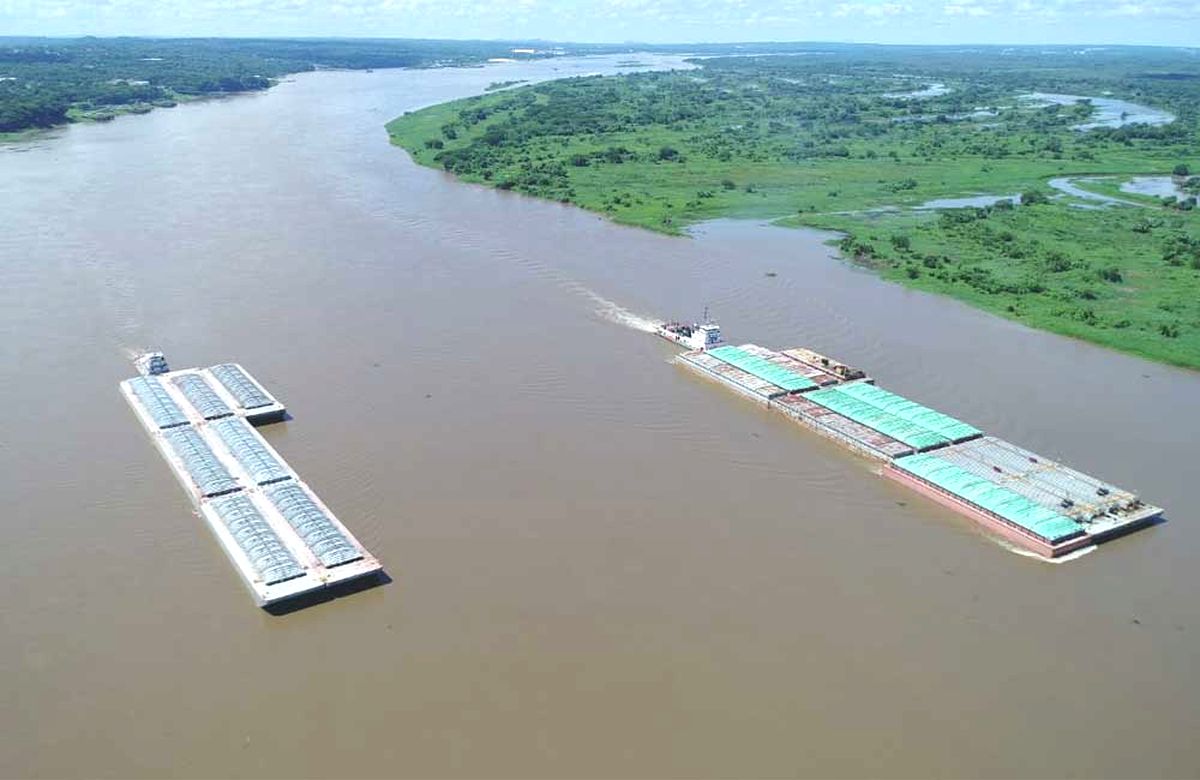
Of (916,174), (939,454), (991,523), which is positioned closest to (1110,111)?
(916,174)

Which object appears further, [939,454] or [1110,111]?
[1110,111]

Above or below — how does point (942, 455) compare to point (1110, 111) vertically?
above

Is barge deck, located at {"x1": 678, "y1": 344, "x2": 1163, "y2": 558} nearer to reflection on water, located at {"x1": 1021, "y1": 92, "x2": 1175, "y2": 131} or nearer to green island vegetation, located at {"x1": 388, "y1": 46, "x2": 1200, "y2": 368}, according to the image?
green island vegetation, located at {"x1": 388, "y1": 46, "x2": 1200, "y2": 368}

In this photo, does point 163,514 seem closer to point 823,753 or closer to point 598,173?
point 823,753

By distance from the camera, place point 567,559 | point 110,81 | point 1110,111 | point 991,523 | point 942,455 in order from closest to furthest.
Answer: point 567,559 < point 991,523 < point 942,455 < point 1110,111 < point 110,81

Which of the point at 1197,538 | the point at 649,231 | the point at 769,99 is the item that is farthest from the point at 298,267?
the point at 769,99

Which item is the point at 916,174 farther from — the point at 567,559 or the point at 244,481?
the point at 244,481
